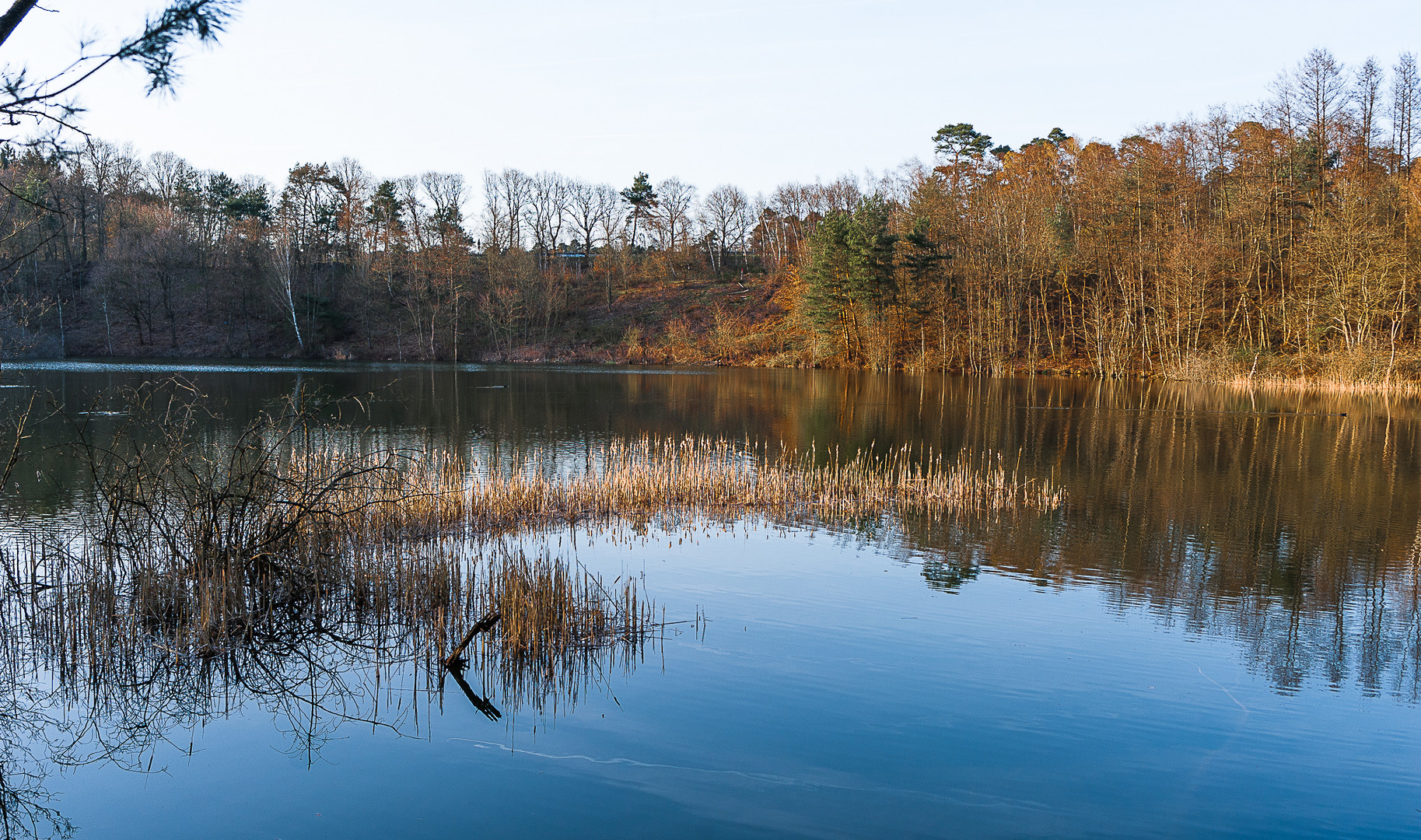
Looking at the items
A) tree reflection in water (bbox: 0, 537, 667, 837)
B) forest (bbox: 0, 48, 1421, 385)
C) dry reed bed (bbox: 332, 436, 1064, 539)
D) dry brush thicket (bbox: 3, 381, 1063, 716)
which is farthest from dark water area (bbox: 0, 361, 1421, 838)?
forest (bbox: 0, 48, 1421, 385)

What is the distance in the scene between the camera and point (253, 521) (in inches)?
288

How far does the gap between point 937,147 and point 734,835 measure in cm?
5959

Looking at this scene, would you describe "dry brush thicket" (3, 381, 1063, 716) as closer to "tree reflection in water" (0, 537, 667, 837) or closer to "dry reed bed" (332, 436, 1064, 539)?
"tree reflection in water" (0, 537, 667, 837)

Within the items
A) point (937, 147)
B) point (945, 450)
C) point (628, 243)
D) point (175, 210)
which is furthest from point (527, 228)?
point (945, 450)

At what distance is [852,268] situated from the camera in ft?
152

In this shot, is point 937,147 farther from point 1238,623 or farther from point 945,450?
point 1238,623

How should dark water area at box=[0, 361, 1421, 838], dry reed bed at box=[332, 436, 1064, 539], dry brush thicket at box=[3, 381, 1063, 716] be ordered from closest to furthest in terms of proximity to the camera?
dark water area at box=[0, 361, 1421, 838], dry brush thicket at box=[3, 381, 1063, 716], dry reed bed at box=[332, 436, 1064, 539]

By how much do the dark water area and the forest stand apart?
86.9 ft

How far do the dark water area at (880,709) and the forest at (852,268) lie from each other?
26.5 m

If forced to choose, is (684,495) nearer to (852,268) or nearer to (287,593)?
(287,593)

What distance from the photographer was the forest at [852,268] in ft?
122

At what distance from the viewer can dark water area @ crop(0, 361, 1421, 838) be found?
4770 millimetres

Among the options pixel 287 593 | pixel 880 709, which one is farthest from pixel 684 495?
pixel 880 709

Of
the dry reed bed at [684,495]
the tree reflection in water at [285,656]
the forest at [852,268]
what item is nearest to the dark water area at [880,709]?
the tree reflection in water at [285,656]
